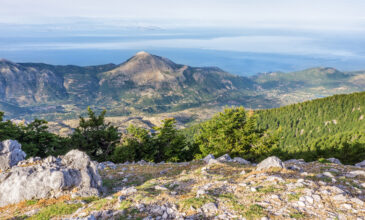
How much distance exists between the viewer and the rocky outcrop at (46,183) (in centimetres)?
2125

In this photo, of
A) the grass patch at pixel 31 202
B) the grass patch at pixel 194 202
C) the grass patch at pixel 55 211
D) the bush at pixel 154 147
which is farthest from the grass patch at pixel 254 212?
the bush at pixel 154 147

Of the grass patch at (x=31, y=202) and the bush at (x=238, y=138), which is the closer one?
the grass patch at (x=31, y=202)

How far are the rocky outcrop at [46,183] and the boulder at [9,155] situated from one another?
30.9ft

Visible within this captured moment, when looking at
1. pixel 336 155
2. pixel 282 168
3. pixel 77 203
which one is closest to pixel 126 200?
pixel 77 203

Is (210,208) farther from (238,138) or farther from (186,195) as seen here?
(238,138)

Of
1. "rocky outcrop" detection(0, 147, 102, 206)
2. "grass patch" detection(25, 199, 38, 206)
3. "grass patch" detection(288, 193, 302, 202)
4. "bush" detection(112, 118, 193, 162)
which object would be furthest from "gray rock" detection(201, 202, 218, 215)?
"bush" detection(112, 118, 193, 162)

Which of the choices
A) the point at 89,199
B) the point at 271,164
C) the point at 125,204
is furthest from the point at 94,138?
the point at 271,164

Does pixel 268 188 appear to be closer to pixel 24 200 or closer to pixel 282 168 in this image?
pixel 282 168

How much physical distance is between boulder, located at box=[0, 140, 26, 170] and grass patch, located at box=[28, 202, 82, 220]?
1669 cm

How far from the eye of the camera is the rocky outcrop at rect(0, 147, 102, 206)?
21250 millimetres

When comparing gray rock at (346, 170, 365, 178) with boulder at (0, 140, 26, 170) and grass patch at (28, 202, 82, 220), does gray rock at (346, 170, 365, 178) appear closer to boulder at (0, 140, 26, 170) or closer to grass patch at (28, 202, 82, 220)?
grass patch at (28, 202, 82, 220)

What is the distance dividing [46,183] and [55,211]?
5.00 m

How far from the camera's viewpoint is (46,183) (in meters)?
21.7

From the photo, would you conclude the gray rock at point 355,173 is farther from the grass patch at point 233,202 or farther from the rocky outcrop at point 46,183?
the rocky outcrop at point 46,183
